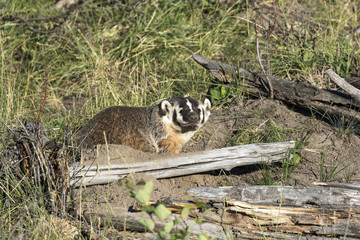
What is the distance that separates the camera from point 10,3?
7.08m

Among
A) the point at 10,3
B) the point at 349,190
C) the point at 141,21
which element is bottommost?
the point at 349,190

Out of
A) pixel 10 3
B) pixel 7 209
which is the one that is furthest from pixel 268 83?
pixel 10 3

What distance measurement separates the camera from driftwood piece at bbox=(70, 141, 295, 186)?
3932mm

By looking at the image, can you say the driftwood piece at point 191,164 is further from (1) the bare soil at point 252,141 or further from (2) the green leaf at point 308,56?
(2) the green leaf at point 308,56

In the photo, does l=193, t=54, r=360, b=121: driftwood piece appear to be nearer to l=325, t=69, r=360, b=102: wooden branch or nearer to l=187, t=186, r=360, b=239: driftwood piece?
l=325, t=69, r=360, b=102: wooden branch

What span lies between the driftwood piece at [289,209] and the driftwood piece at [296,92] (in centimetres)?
166

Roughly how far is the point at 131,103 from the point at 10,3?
110 inches

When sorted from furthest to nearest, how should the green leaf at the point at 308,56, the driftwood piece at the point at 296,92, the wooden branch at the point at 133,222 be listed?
1. the green leaf at the point at 308,56
2. the driftwood piece at the point at 296,92
3. the wooden branch at the point at 133,222

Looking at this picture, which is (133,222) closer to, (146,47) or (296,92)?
(296,92)

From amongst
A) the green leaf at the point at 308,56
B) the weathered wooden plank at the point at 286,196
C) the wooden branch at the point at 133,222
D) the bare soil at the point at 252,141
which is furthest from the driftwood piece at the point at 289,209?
the green leaf at the point at 308,56

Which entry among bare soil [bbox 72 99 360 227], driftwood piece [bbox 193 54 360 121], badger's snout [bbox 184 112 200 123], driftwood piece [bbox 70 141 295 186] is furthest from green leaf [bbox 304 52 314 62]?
badger's snout [bbox 184 112 200 123]

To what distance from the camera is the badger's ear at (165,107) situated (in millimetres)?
4566

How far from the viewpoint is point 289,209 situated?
138 inches

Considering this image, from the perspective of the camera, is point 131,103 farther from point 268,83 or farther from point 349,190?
point 349,190
